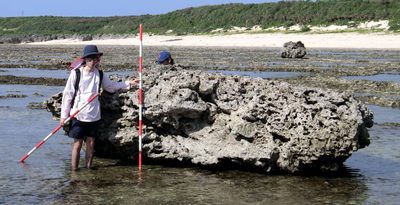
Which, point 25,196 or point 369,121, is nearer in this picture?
point 25,196

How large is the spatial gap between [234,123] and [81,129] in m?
2.30

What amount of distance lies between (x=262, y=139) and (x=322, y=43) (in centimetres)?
5528

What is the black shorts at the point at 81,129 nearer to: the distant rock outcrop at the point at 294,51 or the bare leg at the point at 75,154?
the bare leg at the point at 75,154

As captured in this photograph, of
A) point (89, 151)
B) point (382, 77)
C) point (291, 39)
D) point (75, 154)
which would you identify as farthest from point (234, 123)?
point (291, 39)

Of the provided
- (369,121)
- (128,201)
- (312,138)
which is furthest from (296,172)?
(128,201)

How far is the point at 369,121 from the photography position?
33.6 feet

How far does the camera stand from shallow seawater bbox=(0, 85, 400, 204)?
27.2 ft

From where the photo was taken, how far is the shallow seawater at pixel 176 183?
8305mm

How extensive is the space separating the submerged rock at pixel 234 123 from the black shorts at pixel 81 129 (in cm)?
46

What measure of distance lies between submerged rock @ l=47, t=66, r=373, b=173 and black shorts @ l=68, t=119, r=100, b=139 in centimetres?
46

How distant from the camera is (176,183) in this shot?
29.9 feet

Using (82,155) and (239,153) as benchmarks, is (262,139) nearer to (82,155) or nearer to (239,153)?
(239,153)

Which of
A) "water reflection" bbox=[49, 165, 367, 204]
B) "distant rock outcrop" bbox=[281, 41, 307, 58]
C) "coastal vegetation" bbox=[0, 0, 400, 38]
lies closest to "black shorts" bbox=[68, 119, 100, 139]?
"water reflection" bbox=[49, 165, 367, 204]

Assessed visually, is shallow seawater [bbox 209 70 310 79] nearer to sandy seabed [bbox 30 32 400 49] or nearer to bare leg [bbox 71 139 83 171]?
bare leg [bbox 71 139 83 171]
